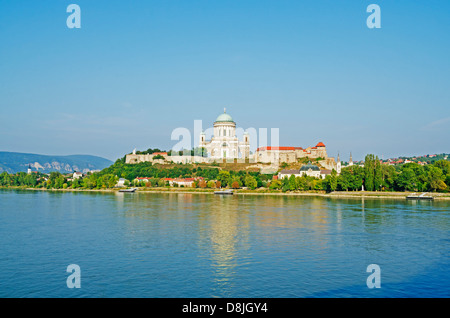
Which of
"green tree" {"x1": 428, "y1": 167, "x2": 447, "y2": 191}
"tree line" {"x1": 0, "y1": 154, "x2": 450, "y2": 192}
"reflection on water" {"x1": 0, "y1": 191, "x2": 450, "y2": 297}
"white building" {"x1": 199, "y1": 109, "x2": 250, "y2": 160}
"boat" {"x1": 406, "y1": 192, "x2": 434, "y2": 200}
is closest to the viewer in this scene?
"reflection on water" {"x1": 0, "y1": 191, "x2": 450, "y2": 297}

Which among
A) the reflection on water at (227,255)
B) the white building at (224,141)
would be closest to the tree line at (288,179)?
the white building at (224,141)

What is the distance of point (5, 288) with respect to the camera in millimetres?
9883

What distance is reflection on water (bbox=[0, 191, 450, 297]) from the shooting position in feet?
32.4

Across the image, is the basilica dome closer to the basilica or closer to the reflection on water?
the basilica

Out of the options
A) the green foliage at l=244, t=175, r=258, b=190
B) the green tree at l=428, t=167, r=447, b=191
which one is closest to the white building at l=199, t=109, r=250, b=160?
the green foliage at l=244, t=175, r=258, b=190

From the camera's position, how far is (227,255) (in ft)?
42.6

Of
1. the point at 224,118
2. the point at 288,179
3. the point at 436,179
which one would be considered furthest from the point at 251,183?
the point at 224,118

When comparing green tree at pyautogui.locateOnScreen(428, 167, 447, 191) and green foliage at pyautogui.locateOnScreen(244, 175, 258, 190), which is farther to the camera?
green foliage at pyautogui.locateOnScreen(244, 175, 258, 190)

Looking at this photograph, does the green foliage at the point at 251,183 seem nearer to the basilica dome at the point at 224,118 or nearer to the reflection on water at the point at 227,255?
the basilica dome at the point at 224,118

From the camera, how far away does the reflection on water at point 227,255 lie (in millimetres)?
9875

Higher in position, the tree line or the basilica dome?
the basilica dome
